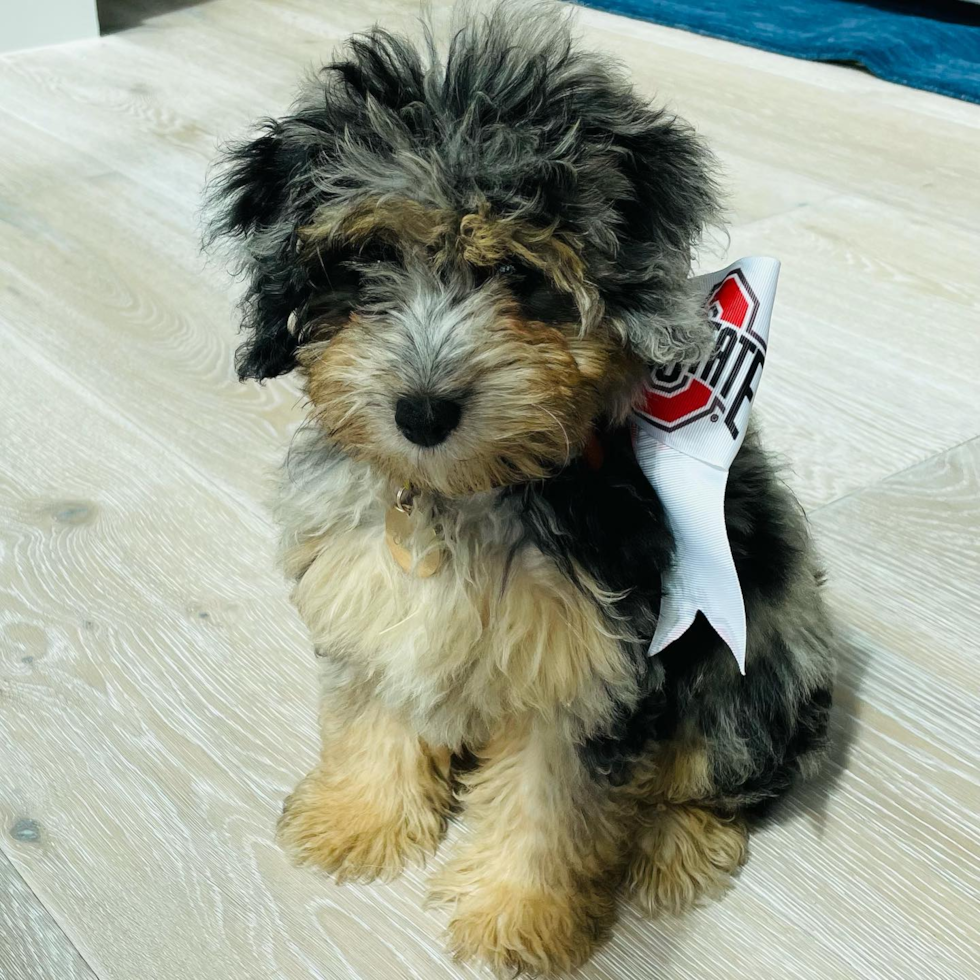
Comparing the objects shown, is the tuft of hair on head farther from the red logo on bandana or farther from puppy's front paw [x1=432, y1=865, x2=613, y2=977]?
puppy's front paw [x1=432, y1=865, x2=613, y2=977]

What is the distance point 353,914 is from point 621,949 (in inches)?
11.6

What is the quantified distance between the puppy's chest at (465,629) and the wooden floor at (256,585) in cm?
32

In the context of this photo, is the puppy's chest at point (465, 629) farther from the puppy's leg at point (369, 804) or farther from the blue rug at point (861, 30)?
the blue rug at point (861, 30)

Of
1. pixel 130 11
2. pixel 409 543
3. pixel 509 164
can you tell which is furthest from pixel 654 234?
pixel 130 11

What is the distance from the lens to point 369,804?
1380 mm

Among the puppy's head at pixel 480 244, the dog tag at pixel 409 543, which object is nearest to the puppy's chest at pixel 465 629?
the dog tag at pixel 409 543

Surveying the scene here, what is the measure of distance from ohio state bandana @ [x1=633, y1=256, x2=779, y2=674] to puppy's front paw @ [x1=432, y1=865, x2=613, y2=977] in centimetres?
33

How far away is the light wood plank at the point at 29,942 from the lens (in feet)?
4.07

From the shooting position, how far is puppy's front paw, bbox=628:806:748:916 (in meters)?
1.32

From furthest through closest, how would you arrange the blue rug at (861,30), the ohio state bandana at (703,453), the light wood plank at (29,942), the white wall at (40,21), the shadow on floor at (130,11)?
1. the shadow on floor at (130,11)
2. the white wall at (40,21)
3. the blue rug at (861,30)
4. the light wood plank at (29,942)
5. the ohio state bandana at (703,453)

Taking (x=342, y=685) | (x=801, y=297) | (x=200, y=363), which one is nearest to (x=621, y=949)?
(x=342, y=685)

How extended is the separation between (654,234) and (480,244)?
0.16 meters

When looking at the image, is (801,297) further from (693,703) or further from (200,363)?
(693,703)

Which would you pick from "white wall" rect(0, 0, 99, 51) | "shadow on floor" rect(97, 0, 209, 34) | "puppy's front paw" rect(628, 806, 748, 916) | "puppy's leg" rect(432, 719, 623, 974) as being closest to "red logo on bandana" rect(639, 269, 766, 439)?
"puppy's leg" rect(432, 719, 623, 974)
